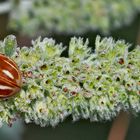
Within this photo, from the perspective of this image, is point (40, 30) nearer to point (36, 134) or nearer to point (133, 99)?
point (36, 134)

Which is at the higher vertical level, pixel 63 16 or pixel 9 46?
pixel 63 16

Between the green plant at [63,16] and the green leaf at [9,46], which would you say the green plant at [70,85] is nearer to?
the green leaf at [9,46]

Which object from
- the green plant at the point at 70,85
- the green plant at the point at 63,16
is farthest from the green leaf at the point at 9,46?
the green plant at the point at 63,16

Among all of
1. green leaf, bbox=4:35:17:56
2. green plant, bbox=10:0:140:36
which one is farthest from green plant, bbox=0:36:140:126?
green plant, bbox=10:0:140:36

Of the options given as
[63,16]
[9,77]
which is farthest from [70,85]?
[63,16]

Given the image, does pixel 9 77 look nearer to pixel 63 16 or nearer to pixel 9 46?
pixel 9 46

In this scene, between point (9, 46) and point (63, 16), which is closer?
point (9, 46)

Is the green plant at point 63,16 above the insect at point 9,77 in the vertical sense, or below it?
above
